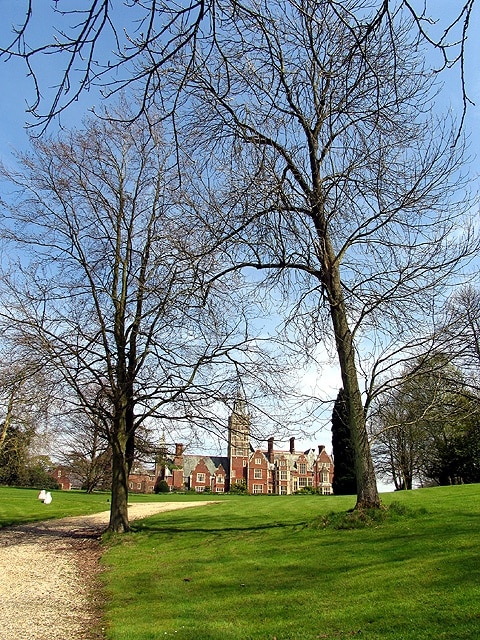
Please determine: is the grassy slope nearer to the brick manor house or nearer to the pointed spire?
Result: the pointed spire

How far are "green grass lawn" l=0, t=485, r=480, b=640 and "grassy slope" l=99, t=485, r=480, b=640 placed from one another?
16 millimetres

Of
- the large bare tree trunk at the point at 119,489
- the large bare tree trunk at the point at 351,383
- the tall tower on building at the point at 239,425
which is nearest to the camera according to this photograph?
the large bare tree trunk at the point at 351,383

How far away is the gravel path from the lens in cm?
612

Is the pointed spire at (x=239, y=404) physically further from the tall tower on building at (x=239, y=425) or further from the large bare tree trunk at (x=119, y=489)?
the large bare tree trunk at (x=119, y=489)

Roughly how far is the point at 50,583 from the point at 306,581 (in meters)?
4.45

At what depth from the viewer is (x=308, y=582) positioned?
22.5 feet

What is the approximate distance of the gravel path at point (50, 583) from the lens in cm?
612

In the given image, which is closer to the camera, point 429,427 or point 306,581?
point 306,581

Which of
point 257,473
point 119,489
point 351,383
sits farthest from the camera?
point 257,473

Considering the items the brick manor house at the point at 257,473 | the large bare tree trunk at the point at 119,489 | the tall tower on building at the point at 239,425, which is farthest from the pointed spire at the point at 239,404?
the brick manor house at the point at 257,473

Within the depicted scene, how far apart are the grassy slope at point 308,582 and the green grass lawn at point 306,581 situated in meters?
0.02

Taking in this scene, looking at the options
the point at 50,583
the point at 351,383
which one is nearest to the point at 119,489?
the point at 50,583

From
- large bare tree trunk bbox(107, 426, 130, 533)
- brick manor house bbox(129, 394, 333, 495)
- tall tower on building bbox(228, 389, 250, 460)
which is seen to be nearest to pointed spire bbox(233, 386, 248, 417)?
tall tower on building bbox(228, 389, 250, 460)

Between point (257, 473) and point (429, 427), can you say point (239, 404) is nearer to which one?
point (429, 427)
